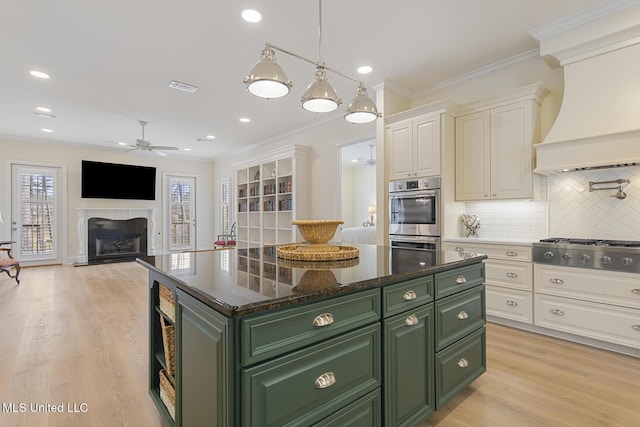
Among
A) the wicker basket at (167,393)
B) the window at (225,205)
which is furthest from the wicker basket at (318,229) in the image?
the window at (225,205)

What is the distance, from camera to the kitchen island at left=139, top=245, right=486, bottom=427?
103 centimetres

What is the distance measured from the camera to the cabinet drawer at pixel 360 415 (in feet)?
4.09

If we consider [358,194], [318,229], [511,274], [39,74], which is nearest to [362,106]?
[318,229]

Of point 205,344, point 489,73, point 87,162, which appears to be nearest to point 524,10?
point 489,73

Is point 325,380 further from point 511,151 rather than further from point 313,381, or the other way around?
point 511,151

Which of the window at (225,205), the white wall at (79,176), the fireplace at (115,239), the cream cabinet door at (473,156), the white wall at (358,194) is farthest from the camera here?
the white wall at (358,194)

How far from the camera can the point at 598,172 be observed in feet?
9.93

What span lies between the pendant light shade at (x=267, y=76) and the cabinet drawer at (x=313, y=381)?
1365mm

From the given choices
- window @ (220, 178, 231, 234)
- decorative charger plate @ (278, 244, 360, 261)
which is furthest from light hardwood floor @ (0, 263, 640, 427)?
window @ (220, 178, 231, 234)

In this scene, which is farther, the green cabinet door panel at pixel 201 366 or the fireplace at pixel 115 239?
the fireplace at pixel 115 239

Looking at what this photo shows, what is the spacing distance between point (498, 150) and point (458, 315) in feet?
7.57

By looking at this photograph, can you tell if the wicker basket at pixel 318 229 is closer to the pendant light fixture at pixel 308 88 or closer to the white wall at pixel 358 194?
the pendant light fixture at pixel 308 88

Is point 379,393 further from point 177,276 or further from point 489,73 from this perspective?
point 489,73

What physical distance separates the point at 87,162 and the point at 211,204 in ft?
10.4
